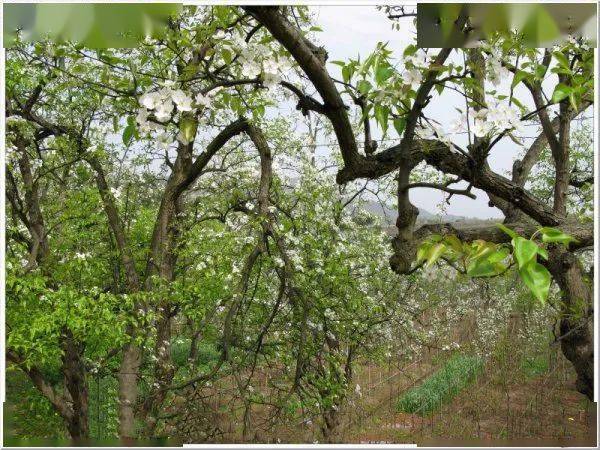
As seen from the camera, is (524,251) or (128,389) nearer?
(524,251)

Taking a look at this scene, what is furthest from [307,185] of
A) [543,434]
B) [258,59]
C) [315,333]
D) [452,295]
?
[452,295]

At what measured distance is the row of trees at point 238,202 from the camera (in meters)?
1.10

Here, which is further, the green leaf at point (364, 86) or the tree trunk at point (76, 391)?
the tree trunk at point (76, 391)

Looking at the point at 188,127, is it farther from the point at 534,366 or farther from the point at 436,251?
the point at 534,366

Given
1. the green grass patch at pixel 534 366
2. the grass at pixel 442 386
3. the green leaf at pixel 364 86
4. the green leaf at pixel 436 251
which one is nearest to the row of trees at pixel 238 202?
the green leaf at pixel 364 86

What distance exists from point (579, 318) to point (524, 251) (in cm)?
129

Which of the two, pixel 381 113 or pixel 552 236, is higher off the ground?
pixel 381 113

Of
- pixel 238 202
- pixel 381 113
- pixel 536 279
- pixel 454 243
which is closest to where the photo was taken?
pixel 536 279

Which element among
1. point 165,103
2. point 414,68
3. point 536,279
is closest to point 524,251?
point 536,279

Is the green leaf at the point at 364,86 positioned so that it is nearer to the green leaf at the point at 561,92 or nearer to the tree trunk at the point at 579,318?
the green leaf at the point at 561,92

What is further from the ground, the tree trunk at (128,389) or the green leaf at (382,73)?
the green leaf at (382,73)

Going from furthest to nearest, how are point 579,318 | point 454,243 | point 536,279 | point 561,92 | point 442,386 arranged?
point 442,386, point 579,318, point 561,92, point 454,243, point 536,279

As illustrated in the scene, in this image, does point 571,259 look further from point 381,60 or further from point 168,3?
point 168,3

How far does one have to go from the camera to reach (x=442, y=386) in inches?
173
